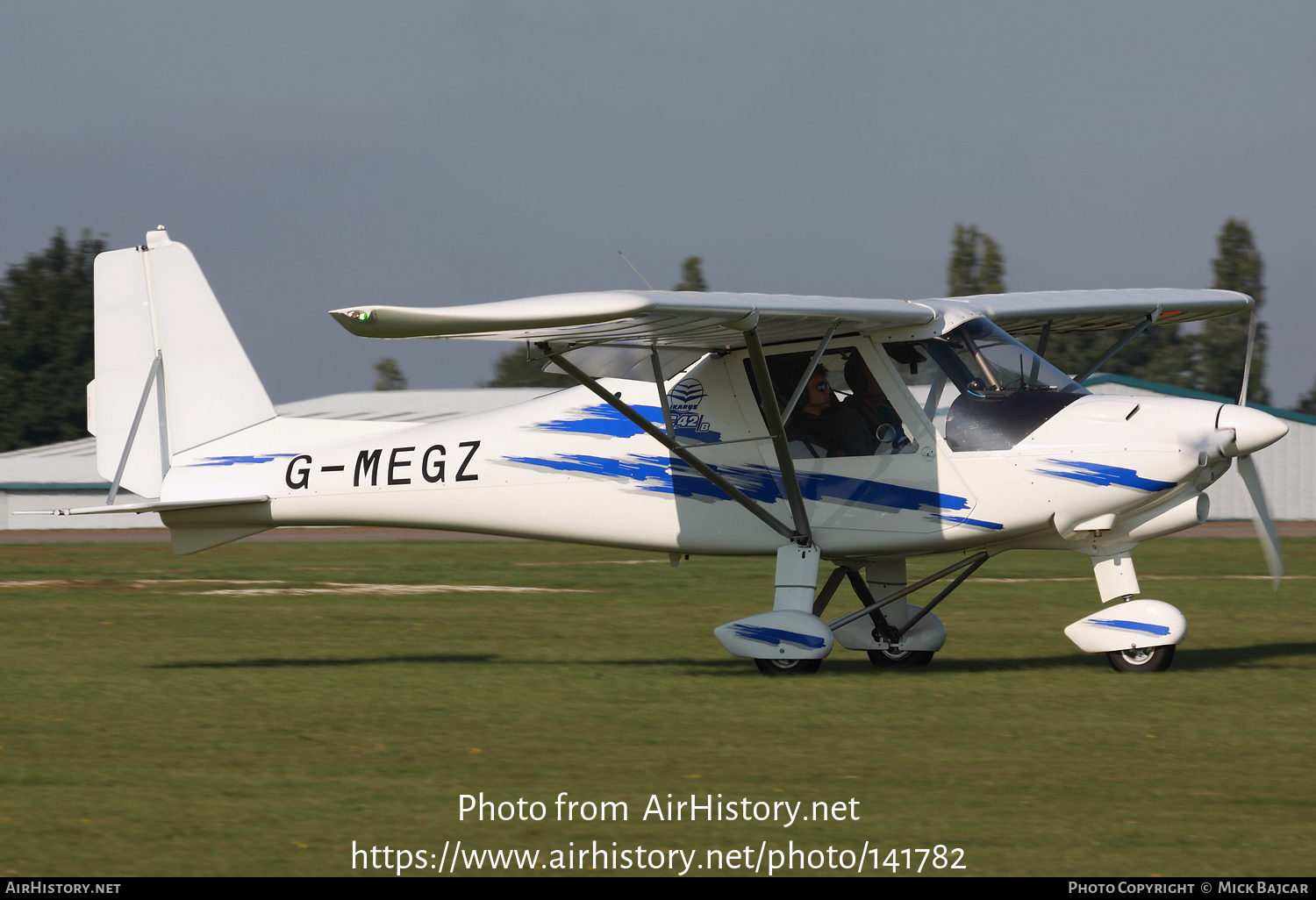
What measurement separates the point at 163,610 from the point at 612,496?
8643 millimetres

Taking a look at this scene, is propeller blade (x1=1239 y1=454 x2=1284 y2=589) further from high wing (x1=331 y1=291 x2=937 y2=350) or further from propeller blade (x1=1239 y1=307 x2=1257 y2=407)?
high wing (x1=331 y1=291 x2=937 y2=350)

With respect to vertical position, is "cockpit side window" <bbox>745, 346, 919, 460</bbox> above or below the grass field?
above

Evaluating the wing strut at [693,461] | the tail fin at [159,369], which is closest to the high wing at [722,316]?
the wing strut at [693,461]

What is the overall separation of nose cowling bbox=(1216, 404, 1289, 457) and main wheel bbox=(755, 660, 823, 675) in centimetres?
331

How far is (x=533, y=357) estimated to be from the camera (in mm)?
10102

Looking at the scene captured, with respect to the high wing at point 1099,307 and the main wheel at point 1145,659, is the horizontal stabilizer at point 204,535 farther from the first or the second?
the main wheel at point 1145,659

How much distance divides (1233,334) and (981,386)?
7328 cm

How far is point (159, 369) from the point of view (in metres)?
13.3

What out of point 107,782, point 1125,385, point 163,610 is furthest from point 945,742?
point 1125,385

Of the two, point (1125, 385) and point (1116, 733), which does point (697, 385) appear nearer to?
point (1116, 733)

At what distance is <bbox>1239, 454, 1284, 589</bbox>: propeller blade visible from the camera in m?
10.9

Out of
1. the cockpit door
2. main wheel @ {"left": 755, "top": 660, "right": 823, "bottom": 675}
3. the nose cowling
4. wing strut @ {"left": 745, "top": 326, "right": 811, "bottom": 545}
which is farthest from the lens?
main wheel @ {"left": 755, "top": 660, "right": 823, "bottom": 675}

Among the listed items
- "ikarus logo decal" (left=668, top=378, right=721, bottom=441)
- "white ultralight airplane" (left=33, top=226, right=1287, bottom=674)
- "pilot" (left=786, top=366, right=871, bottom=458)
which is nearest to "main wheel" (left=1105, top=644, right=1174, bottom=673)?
"white ultralight airplane" (left=33, top=226, right=1287, bottom=674)

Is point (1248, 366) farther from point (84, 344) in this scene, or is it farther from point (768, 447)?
point (84, 344)
